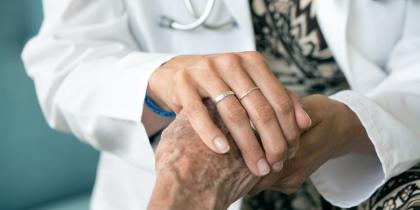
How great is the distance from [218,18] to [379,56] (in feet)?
0.77

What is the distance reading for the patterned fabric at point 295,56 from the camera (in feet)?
2.85

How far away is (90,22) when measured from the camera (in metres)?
0.92

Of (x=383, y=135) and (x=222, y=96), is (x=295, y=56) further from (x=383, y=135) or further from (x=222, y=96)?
(x=222, y=96)

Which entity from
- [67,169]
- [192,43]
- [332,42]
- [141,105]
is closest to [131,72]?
[141,105]

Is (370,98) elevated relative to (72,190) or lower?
elevated

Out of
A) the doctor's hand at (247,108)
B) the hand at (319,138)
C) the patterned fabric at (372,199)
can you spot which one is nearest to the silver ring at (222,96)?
the doctor's hand at (247,108)

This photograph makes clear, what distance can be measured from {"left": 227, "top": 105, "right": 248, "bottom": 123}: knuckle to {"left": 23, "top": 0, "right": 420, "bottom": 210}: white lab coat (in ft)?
0.54

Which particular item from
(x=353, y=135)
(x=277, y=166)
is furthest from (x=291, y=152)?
(x=353, y=135)

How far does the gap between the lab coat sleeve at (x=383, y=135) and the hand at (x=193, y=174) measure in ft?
0.62

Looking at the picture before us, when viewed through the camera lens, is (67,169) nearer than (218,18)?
No

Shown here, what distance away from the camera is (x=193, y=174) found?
0.58m

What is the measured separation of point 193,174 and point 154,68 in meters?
0.21

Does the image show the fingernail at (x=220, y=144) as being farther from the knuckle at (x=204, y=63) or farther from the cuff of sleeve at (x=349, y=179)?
the cuff of sleeve at (x=349, y=179)

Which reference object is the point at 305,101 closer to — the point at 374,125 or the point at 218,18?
the point at 374,125
